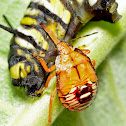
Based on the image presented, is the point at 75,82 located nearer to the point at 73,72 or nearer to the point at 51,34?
the point at 73,72

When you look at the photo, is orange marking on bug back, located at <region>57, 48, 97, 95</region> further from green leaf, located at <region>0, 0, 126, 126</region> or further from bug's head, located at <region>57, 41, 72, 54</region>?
green leaf, located at <region>0, 0, 126, 126</region>

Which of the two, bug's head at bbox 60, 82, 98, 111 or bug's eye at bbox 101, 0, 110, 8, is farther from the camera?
bug's eye at bbox 101, 0, 110, 8

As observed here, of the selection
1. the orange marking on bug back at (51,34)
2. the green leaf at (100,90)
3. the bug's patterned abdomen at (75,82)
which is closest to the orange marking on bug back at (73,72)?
the bug's patterned abdomen at (75,82)

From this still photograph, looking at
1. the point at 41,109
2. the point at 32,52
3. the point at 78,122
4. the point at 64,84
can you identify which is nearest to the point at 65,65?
the point at 64,84

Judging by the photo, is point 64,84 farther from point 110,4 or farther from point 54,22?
point 110,4

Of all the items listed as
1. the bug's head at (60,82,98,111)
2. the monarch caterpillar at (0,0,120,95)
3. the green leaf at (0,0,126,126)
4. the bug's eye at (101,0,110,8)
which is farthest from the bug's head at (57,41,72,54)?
the bug's eye at (101,0,110,8)

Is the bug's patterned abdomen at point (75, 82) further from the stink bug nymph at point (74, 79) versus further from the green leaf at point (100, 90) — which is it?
the green leaf at point (100, 90)
